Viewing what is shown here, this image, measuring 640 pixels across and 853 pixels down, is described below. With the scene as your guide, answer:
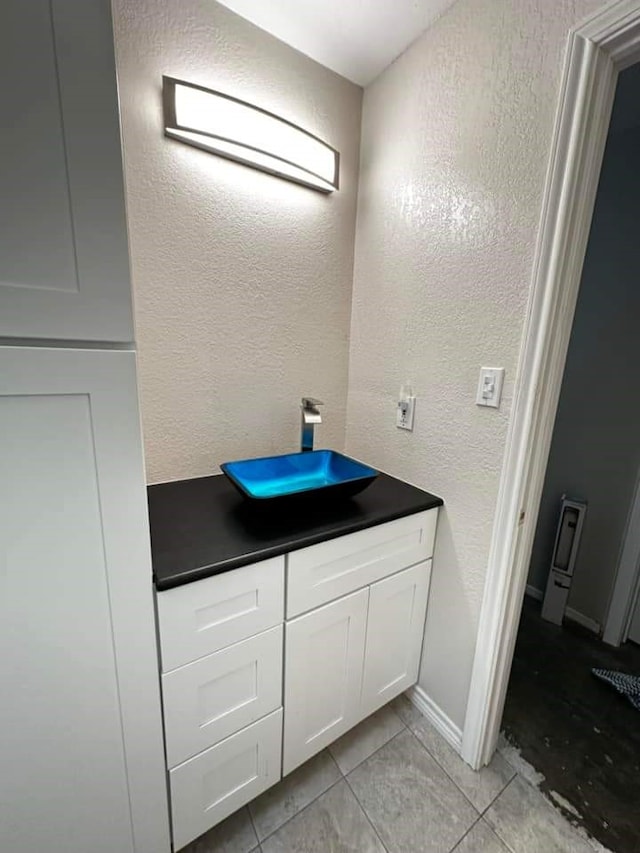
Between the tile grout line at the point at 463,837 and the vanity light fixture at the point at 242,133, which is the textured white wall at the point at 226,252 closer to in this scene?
the vanity light fixture at the point at 242,133

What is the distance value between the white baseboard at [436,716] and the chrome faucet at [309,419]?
109 cm

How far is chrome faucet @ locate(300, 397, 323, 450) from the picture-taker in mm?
1292

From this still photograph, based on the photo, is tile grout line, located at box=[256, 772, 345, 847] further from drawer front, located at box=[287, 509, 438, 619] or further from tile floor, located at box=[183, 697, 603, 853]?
drawer front, located at box=[287, 509, 438, 619]

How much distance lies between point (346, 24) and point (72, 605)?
178 centimetres

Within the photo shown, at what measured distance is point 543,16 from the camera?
0.86 meters

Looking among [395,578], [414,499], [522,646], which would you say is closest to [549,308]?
[414,499]

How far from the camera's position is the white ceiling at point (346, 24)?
1.07m

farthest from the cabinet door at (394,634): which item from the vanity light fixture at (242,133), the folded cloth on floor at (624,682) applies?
the vanity light fixture at (242,133)

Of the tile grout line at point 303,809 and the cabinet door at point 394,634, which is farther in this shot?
the cabinet door at point 394,634

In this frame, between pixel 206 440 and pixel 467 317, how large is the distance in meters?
1.01

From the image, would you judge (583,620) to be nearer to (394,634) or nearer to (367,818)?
(394,634)

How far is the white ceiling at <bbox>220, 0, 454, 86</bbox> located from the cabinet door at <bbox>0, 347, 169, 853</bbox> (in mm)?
1251

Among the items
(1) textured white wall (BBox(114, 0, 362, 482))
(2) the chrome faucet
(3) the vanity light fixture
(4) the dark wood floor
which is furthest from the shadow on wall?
(3) the vanity light fixture

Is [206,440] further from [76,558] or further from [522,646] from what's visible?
[522,646]
